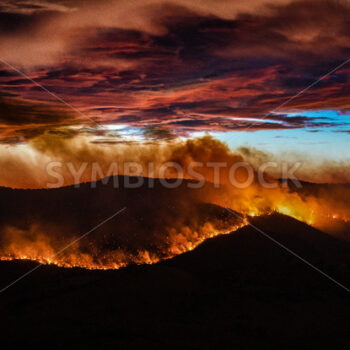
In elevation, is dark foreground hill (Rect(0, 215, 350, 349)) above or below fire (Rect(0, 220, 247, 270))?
above

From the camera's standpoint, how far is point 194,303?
11.5 metres

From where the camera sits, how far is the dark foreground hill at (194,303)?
8.98 meters

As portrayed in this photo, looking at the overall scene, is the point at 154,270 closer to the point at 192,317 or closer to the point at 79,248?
the point at 192,317

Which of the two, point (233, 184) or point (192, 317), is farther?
point (233, 184)

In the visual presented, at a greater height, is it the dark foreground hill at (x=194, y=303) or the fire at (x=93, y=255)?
the dark foreground hill at (x=194, y=303)

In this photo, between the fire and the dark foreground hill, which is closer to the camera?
the dark foreground hill

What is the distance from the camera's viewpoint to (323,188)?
124ft

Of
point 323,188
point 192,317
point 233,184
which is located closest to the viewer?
point 192,317

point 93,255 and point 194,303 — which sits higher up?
point 194,303

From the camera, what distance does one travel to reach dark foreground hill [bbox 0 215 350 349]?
353 inches

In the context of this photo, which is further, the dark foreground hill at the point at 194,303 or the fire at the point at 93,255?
the fire at the point at 93,255

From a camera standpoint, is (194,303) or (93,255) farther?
(93,255)

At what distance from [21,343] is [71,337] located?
1381mm

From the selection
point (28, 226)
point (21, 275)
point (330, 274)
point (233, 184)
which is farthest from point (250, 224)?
point (28, 226)
